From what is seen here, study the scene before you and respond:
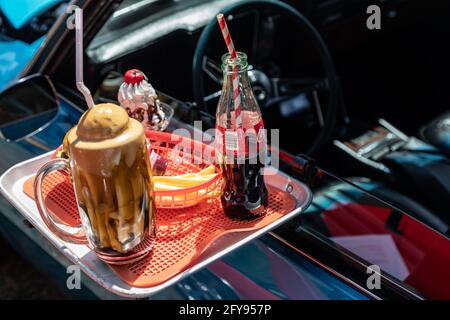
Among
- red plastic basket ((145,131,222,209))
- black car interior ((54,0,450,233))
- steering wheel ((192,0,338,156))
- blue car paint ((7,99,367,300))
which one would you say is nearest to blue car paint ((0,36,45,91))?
black car interior ((54,0,450,233))

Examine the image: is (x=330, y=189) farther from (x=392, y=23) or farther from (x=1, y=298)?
(x=392, y=23)

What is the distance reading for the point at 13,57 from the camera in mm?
1943

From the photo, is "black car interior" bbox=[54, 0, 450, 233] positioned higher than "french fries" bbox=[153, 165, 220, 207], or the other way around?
"french fries" bbox=[153, 165, 220, 207]

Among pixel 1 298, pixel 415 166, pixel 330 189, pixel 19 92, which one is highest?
pixel 19 92

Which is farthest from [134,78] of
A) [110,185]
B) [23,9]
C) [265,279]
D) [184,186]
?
[23,9]

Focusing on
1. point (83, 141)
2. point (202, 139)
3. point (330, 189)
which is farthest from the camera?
point (330, 189)

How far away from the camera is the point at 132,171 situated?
2.97ft

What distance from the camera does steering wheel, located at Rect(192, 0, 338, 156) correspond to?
6.07 ft

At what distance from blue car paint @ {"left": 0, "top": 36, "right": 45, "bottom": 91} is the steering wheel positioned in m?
0.60

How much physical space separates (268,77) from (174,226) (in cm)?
136

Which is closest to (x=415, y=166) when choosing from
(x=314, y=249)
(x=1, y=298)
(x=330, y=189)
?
(x=330, y=189)

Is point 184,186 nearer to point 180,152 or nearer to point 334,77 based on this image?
point 180,152

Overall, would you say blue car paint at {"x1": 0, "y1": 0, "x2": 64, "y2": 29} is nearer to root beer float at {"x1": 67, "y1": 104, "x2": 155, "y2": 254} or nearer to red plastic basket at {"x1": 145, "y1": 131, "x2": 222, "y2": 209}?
red plastic basket at {"x1": 145, "y1": 131, "x2": 222, "y2": 209}

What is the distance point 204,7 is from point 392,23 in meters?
1.43
